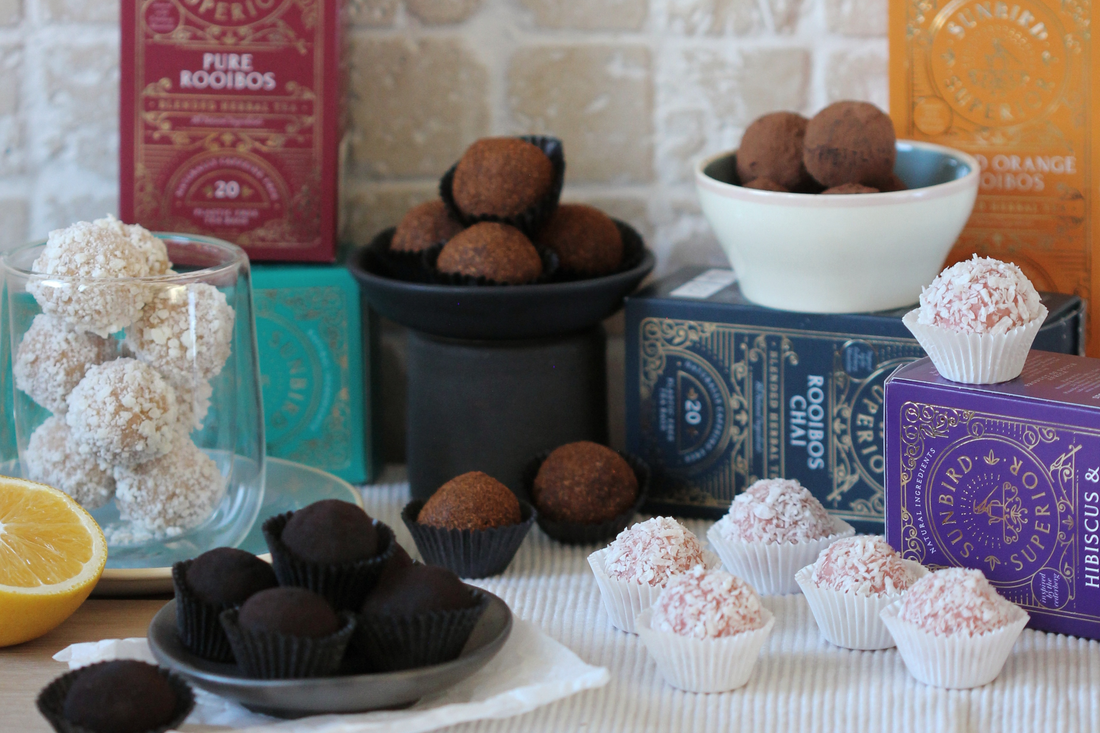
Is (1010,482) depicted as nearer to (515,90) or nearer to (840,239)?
(840,239)

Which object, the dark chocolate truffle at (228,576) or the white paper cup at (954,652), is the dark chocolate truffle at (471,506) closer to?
the dark chocolate truffle at (228,576)

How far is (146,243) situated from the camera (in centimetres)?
88

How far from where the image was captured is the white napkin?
0.65 m

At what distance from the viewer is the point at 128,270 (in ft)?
2.81

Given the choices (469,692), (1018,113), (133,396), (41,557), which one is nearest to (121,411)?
(133,396)

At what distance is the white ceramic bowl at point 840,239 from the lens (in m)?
0.88

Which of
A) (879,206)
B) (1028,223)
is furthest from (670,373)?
(1028,223)

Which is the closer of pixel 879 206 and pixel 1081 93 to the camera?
pixel 879 206

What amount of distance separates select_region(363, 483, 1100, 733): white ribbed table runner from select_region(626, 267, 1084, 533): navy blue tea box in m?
0.18

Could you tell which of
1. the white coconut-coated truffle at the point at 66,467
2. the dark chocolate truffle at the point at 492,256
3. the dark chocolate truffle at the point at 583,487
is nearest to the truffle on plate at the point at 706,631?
the dark chocolate truffle at the point at 583,487

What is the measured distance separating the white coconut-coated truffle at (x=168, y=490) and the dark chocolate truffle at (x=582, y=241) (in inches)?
13.7

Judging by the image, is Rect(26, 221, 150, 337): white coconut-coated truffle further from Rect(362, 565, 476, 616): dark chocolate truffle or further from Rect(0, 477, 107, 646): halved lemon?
Rect(362, 565, 476, 616): dark chocolate truffle

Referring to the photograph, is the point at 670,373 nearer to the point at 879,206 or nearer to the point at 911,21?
the point at 879,206

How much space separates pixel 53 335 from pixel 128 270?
75 millimetres
